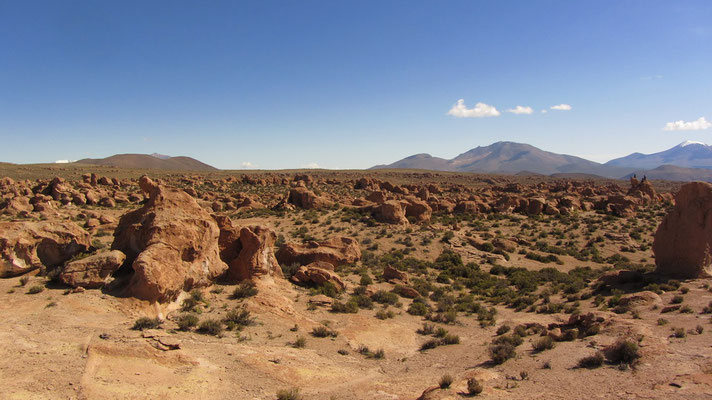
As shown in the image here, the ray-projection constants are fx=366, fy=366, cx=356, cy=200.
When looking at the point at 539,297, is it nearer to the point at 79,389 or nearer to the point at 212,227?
the point at 212,227

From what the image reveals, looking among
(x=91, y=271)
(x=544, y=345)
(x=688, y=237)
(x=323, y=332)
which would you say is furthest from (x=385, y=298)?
(x=688, y=237)

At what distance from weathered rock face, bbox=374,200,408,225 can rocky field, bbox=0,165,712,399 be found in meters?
7.37

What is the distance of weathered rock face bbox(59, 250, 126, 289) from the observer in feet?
39.9

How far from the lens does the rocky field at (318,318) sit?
8539mm

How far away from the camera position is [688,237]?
18.6 m

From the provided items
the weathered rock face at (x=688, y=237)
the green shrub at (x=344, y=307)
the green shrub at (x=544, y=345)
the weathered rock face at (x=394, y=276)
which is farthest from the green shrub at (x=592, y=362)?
the weathered rock face at (x=688, y=237)

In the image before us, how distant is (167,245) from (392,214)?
22837 millimetres

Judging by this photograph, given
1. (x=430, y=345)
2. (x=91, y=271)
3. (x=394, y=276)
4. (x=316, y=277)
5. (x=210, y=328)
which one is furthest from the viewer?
(x=394, y=276)

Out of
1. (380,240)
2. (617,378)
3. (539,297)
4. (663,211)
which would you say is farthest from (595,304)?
(663,211)

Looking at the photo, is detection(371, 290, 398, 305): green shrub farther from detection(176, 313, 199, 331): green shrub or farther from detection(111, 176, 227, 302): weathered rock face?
detection(176, 313, 199, 331): green shrub

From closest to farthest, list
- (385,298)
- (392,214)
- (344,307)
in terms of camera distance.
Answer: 1. (344,307)
2. (385,298)
3. (392,214)

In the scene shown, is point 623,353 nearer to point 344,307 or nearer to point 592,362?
point 592,362

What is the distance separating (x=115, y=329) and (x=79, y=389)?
305cm

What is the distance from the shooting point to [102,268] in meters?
12.4
